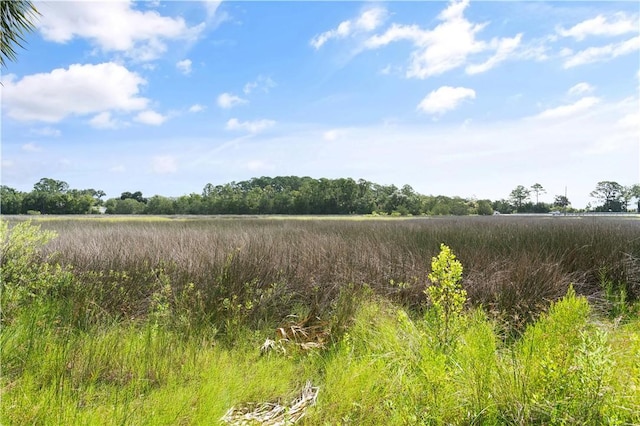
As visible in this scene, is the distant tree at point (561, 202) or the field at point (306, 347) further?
the distant tree at point (561, 202)

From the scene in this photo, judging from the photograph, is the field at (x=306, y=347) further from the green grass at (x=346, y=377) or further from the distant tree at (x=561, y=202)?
the distant tree at (x=561, y=202)

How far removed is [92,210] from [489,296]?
63.6 meters

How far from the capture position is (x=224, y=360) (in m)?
3.13

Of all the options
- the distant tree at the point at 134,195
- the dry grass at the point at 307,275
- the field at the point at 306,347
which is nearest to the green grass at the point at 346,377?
the field at the point at 306,347

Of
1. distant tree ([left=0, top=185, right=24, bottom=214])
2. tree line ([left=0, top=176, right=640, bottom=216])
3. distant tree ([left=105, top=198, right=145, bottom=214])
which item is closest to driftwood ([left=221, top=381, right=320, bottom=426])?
tree line ([left=0, top=176, right=640, bottom=216])

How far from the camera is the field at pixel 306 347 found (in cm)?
211

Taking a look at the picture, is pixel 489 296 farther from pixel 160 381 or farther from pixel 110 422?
pixel 110 422

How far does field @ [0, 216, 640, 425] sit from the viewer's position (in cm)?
A: 211

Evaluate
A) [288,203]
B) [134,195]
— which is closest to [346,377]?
[288,203]

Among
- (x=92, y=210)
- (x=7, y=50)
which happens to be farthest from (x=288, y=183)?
(x=7, y=50)

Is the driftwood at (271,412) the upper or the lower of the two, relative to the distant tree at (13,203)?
lower

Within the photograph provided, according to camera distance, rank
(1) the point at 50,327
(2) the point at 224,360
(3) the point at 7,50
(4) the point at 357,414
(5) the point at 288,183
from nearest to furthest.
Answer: (4) the point at 357,414 → (2) the point at 224,360 → (1) the point at 50,327 → (3) the point at 7,50 → (5) the point at 288,183

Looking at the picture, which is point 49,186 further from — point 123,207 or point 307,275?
point 307,275

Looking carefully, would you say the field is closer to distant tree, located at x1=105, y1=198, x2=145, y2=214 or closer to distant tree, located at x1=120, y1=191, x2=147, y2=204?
distant tree, located at x1=105, y1=198, x2=145, y2=214
